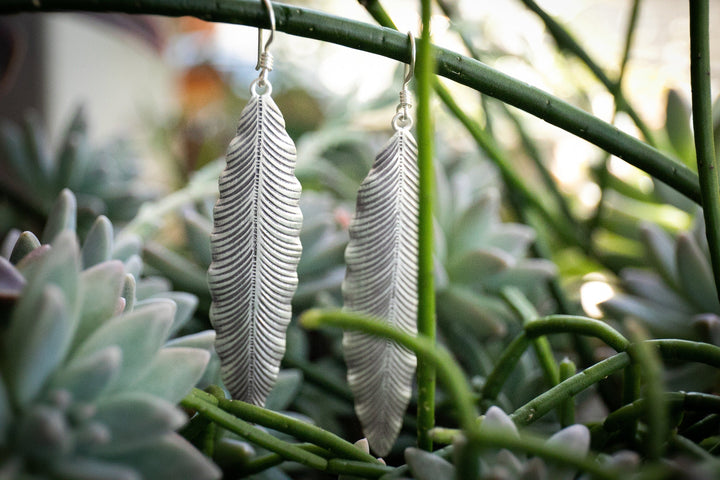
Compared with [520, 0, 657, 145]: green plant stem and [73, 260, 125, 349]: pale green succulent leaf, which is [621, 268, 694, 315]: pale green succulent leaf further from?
[73, 260, 125, 349]: pale green succulent leaf

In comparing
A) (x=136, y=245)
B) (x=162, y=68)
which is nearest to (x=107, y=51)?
(x=162, y=68)

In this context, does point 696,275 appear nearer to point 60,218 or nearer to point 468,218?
point 468,218

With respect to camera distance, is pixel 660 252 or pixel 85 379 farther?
pixel 660 252

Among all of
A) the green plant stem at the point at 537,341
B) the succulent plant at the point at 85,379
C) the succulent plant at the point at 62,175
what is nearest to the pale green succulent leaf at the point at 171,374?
the succulent plant at the point at 85,379

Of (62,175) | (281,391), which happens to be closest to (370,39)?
(281,391)

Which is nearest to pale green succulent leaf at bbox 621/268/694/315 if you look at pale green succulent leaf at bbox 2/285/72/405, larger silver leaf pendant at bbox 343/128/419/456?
larger silver leaf pendant at bbox 343/128/419/456

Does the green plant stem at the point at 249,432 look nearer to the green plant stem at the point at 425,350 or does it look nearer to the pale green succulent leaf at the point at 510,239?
the green plant stem at the point at 425,350
